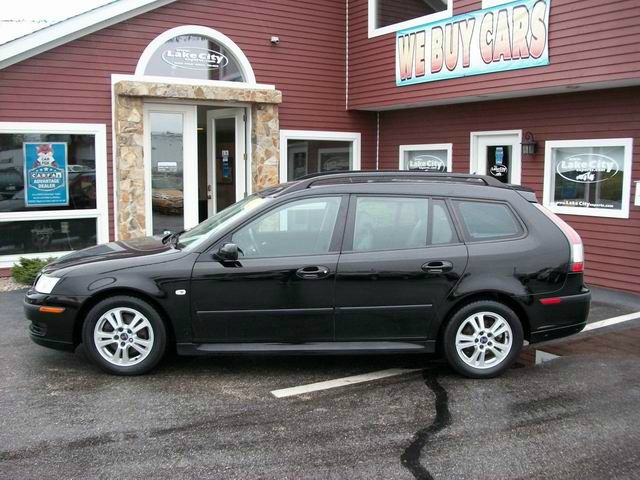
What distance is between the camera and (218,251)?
5.09m

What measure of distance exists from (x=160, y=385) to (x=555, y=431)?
2883mm

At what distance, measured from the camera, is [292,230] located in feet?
17.4

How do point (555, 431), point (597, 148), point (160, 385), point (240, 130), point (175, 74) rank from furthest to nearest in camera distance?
point (240, 130) → point (175, 74) → point (597, 148) → point (160, 385) → point (555, 431)

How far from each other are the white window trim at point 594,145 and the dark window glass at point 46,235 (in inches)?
266

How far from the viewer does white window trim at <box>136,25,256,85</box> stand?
387 inches

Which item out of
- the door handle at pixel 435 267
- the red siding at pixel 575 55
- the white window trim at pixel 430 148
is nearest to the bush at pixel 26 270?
the door handle at pixel 435 267

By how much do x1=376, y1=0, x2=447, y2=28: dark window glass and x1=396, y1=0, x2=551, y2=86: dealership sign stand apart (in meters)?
0.35

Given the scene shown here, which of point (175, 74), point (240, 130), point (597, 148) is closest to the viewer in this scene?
point (597, 148)

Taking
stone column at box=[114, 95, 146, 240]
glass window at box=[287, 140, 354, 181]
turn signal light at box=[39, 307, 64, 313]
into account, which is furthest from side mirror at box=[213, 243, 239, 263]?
glass window at box=[287, 140, 354, 181]

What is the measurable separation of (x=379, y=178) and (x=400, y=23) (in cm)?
605

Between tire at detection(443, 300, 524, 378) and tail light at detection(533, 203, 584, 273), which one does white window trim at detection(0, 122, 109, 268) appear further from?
tail light at detection(533, 203, 584, 273)

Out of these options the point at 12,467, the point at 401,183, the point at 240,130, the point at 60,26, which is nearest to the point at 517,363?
the point at 401,183

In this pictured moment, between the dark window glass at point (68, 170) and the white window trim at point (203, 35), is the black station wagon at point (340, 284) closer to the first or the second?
the dark window glass at point (68, 170)

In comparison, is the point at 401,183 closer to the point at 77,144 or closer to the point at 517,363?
the point at 517,363
